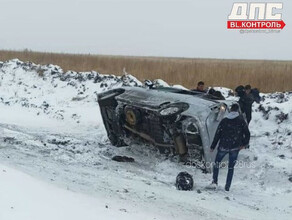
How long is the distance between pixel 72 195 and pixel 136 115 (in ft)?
8.44

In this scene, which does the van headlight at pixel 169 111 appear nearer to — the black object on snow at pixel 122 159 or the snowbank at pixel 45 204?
the black object on snow at pixel 122 159

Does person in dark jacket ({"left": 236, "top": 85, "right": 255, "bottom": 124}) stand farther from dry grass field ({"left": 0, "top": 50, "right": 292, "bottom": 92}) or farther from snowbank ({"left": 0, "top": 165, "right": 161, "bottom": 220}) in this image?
dry grass field ({"left": 0, "top": 50, "right": 292, "bottom": 92})

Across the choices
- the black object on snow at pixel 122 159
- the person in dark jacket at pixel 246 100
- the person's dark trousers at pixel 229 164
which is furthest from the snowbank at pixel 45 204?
the person in dark jacket at pixel 246 100

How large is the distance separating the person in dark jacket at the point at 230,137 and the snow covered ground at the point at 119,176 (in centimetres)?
35

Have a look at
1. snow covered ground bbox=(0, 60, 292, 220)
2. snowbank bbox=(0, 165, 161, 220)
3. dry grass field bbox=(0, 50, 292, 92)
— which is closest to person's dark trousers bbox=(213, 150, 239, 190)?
snow covered ground bbox=(0, 60, 292, 220)

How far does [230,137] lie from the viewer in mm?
5867

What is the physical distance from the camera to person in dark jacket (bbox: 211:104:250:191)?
19.2 ft

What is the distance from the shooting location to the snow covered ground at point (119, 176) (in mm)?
4145

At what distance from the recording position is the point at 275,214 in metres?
5.07

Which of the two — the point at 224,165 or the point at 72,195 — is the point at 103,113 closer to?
the point at 224,165

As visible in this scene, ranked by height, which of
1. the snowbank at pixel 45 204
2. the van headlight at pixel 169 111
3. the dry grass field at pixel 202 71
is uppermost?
the dry grass field at pixel 202 71

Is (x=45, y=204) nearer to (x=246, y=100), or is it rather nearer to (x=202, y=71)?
(x=246, y=100)

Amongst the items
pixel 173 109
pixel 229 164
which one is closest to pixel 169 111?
pixel 173 109

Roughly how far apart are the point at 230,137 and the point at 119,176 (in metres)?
1.87
